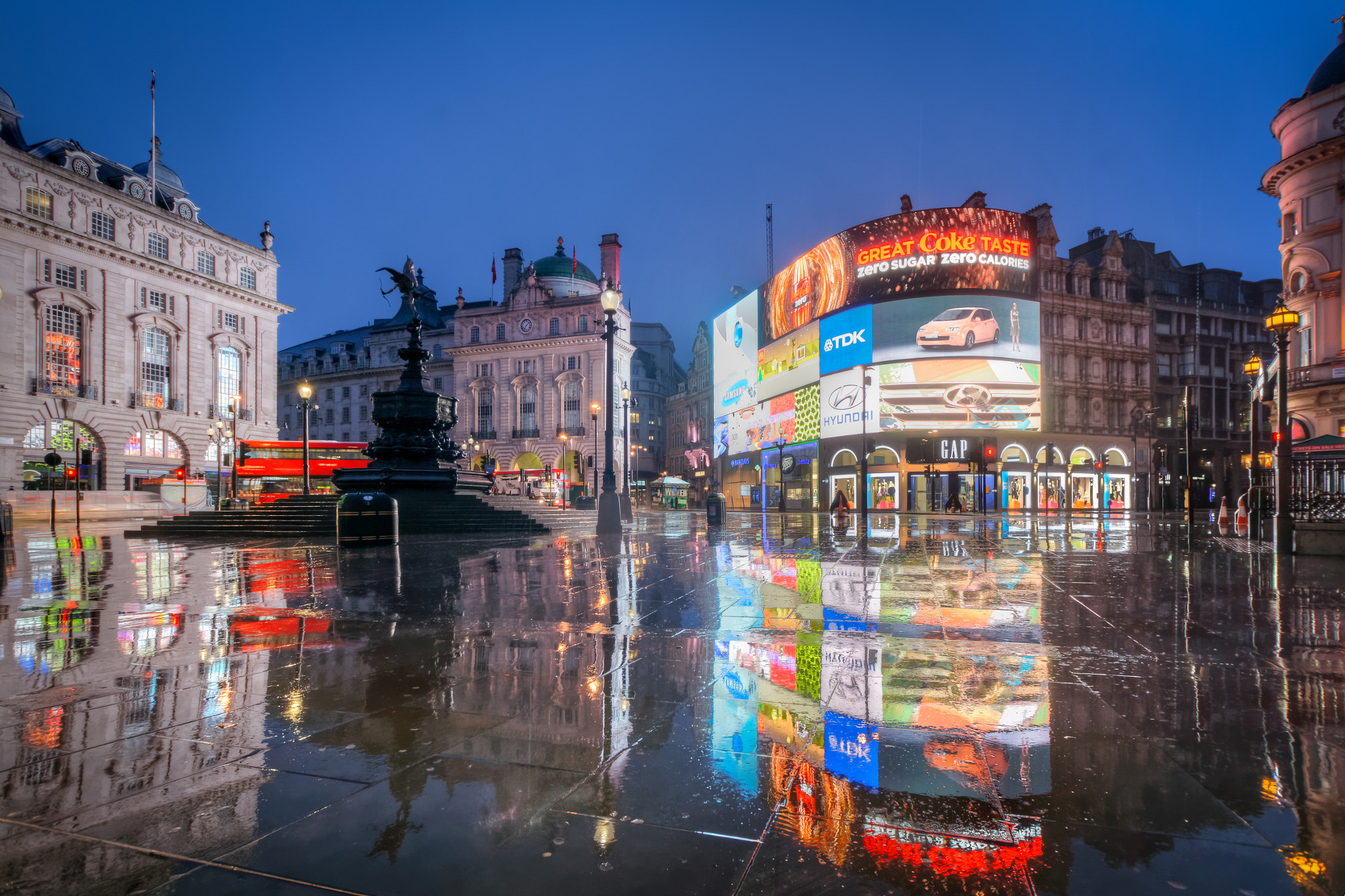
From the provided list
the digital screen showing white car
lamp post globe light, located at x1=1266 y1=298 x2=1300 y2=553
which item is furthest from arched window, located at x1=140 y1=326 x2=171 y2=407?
lamp post globe light, located at x1=1266 y1=298 x2=1300 y2=553

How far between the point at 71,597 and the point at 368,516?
7113 millimetres

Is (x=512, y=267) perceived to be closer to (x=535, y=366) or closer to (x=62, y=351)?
(x=535, y=366)

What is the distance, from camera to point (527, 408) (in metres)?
73.7

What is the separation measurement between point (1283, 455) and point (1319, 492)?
3.71 feet

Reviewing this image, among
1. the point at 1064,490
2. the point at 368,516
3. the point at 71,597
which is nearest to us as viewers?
the point at 71,597

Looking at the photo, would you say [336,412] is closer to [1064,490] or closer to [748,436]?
[748,436]

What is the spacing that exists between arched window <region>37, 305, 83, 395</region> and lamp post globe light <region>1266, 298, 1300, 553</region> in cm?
6226

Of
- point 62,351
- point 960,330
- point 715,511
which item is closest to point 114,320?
point 62,351

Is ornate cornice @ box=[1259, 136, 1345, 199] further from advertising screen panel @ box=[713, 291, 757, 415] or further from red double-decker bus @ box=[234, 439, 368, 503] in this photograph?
red double-decker bus @ box=[234, 439, 368, 503]

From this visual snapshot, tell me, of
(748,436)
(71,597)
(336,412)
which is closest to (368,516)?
(71,597)

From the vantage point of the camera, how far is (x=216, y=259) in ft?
188

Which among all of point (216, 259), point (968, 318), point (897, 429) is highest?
point (216, 259)

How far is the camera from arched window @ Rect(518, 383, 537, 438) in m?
73.4

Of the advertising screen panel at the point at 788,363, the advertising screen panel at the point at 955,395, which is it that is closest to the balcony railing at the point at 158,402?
the advertising screen panel at the point at 788,363
